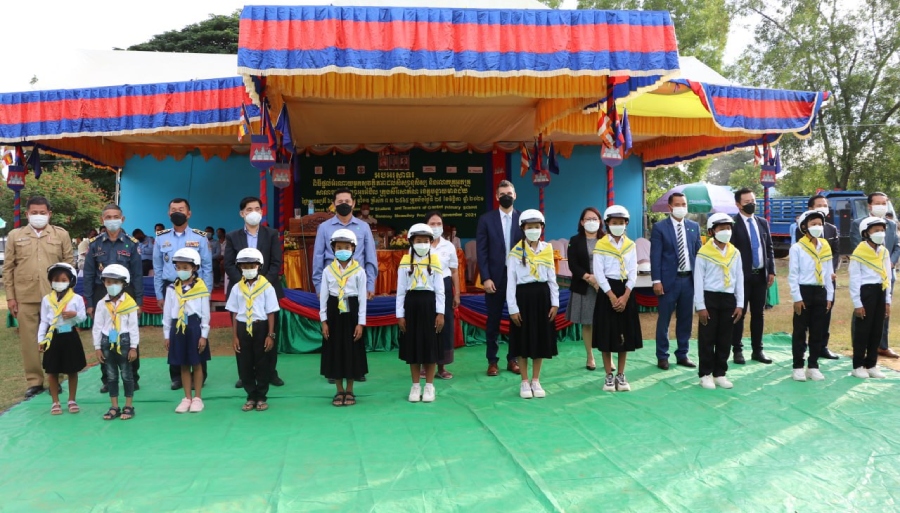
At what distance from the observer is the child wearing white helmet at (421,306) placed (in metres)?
5.09

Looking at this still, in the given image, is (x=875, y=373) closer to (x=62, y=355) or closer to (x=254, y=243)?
(x=254, y=243)

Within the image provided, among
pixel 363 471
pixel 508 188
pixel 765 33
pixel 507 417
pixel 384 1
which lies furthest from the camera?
pixel 765 33

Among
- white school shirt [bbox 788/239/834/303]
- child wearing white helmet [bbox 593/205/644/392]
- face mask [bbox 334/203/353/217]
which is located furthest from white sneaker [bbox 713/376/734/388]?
face mask [bbox 334/203/353/217]

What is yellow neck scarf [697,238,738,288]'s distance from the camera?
536 centimetres

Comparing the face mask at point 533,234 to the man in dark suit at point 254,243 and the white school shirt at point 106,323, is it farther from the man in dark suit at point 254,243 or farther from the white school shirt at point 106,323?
the white school shirt at point 106,323

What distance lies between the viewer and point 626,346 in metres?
5.32

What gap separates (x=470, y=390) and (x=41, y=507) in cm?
311

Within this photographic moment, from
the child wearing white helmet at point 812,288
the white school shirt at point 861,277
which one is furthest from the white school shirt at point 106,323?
the white school shirt at point 861,277

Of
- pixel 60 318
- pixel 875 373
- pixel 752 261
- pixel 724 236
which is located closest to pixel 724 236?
pixel 724 236

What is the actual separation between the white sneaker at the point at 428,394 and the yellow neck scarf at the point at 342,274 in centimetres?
90

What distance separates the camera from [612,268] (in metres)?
5.43

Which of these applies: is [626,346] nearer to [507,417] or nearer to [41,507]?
[507,417]

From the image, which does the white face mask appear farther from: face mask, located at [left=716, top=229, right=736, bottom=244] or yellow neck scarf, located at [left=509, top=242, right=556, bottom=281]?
yellow neck scarf, located at [left=509, top=242, right=556, bottom=281]

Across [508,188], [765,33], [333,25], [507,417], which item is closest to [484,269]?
[508,188]
